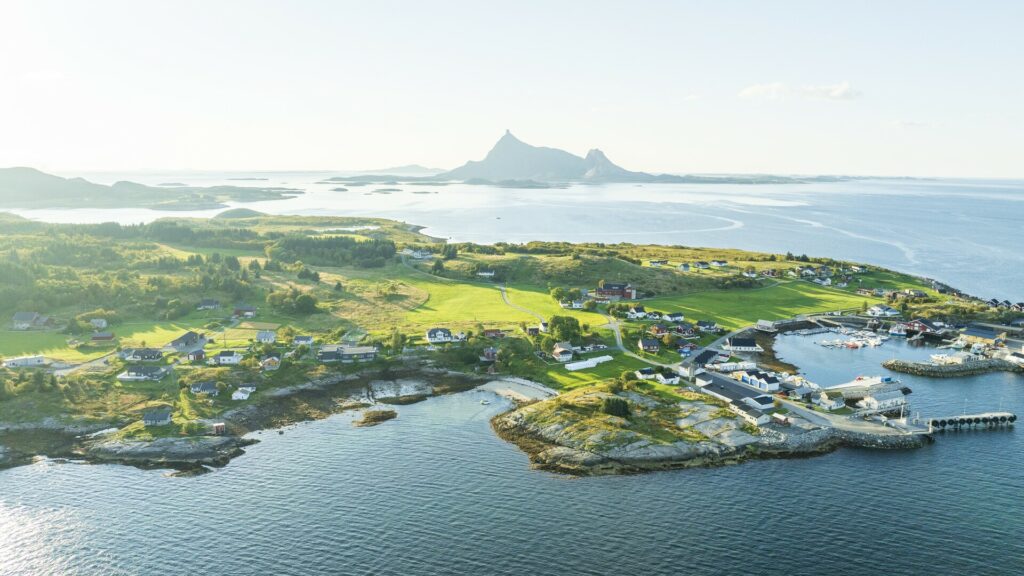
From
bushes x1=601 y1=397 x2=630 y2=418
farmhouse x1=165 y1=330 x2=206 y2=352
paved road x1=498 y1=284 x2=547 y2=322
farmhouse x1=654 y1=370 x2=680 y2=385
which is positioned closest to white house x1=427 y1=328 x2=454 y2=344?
paved road x1=498 y1=284 x2=547 y2=322

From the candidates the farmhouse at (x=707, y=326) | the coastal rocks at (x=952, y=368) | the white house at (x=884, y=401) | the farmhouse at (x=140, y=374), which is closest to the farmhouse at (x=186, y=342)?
the farmhouse at (x=140, y=374)

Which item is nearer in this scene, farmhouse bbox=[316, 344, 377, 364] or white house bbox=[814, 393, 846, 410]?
white house bbox=[814, 393, 846, 410]

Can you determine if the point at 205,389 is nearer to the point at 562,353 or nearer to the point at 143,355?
the point at 143,355

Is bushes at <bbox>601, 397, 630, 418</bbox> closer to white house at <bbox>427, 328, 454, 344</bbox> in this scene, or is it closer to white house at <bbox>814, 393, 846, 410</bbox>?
white house at <bbox>814, 393, 846, 410</bbox>

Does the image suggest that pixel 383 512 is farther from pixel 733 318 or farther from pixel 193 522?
pixel 733 318

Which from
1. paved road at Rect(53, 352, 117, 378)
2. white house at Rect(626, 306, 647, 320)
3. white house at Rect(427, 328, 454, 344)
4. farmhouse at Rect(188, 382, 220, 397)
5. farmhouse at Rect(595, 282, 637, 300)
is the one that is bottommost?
farmhouse at Rect(188, 382, 220, 397)

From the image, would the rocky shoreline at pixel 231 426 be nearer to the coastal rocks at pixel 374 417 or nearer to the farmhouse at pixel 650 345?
the coastal rocks at pixel 374 417

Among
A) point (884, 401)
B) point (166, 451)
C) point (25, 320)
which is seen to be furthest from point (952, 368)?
point (25, 320)
